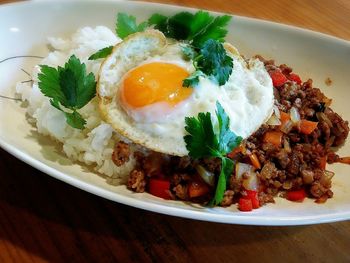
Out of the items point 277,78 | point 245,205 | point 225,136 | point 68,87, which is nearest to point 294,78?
point 277,78

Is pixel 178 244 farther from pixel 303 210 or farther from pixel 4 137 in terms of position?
pixel 4 137

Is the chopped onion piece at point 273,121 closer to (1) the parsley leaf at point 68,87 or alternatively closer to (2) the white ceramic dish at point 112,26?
(2) the white ceramic dish at point 112,26

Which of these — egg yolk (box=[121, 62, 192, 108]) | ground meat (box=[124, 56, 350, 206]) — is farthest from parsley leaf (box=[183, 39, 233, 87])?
ground meat (box=[124, 56, 350, 206])

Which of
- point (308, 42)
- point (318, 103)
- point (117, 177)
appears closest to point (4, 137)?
point (117, 177)

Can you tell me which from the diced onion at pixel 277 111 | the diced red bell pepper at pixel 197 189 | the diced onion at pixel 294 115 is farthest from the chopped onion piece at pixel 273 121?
the diced red bell pepper at pixel 197 189

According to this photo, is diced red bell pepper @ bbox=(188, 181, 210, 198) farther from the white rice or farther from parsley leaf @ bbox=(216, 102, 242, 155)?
the white rice

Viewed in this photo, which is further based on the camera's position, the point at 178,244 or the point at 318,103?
the point at 318,103
